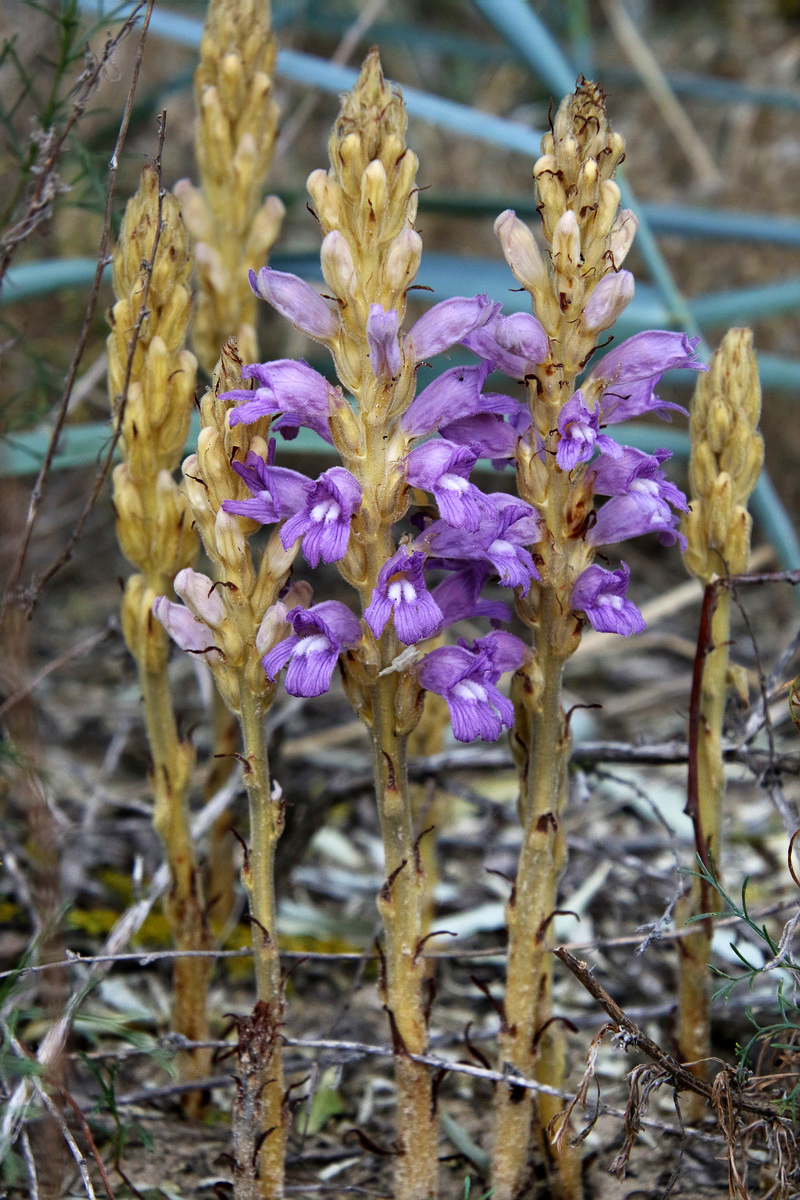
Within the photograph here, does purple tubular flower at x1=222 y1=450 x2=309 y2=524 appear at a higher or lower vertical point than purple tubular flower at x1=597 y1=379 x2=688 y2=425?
lower

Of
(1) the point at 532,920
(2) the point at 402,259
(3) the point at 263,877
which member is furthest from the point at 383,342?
(1) the point at 532,920

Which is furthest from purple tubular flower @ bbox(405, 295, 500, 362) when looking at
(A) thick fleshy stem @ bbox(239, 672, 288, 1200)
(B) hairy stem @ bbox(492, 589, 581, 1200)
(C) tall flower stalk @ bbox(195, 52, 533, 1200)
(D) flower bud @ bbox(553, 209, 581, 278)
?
(A) thick fleshy stem @ bbox(239, 672, 288, 1200)

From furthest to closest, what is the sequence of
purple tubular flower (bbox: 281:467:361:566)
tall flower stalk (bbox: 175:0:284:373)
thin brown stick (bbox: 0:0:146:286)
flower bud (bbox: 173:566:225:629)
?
tall flower stalk (bbox: 175:0:284:373), thin brown stick (bbox: 0:0:146:286), flower bud (bbox: 173:566:225:629), purple tubular flower (bbox: 281:467:361:566)

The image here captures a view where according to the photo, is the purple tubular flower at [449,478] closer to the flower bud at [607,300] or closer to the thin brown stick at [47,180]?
the flower bud at [607,300]

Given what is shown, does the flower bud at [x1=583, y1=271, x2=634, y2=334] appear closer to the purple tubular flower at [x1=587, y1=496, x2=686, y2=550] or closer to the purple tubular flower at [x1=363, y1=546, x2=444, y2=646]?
the purple tubular flower at [x1=587, y1=496, x2=686, y2=550]

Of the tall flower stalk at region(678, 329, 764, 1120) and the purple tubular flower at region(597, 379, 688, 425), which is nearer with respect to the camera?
the purple tubular flower at region(597, 379, 688, 425)

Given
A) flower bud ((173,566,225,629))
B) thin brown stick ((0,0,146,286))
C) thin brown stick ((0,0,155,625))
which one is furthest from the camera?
thin brown stick ((0,0,146,286))
